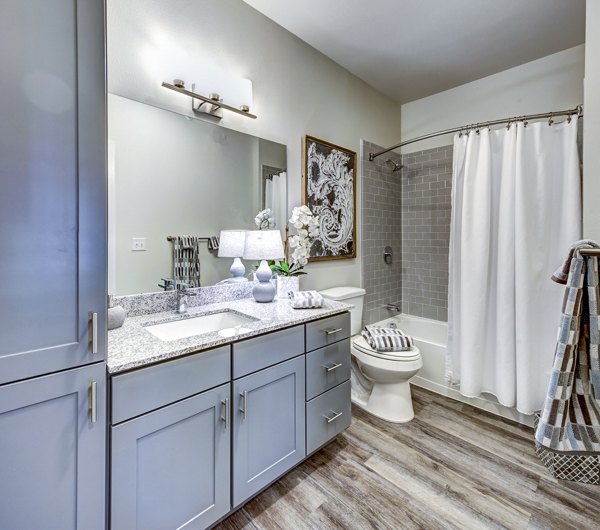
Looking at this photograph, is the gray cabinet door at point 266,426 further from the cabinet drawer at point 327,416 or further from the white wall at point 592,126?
the white wall at point 592,126

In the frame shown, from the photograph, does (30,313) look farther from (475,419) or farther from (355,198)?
(475,419)

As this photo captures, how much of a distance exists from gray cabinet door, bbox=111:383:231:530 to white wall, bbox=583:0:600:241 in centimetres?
177

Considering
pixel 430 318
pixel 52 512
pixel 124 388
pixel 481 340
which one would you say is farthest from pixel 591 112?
pixel 52 512

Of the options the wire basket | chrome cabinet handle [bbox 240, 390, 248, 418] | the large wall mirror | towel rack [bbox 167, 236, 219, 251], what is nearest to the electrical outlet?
the large wall mirror

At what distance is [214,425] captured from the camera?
47.2 inches

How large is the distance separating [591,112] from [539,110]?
48.9 inches

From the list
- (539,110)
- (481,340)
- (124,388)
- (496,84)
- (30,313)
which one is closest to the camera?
(30,313)

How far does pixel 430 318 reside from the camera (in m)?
3.05

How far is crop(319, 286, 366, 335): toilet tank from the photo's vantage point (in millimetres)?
2292

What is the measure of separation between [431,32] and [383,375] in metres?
2.35

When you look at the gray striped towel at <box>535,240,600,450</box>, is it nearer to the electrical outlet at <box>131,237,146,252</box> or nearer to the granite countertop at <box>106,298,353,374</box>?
the granite countertop at <box>106,298,353,374</box>

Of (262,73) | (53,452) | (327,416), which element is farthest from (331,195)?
(53,452)

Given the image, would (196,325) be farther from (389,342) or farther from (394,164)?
(394,164)

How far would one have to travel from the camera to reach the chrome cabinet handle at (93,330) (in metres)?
0.91
